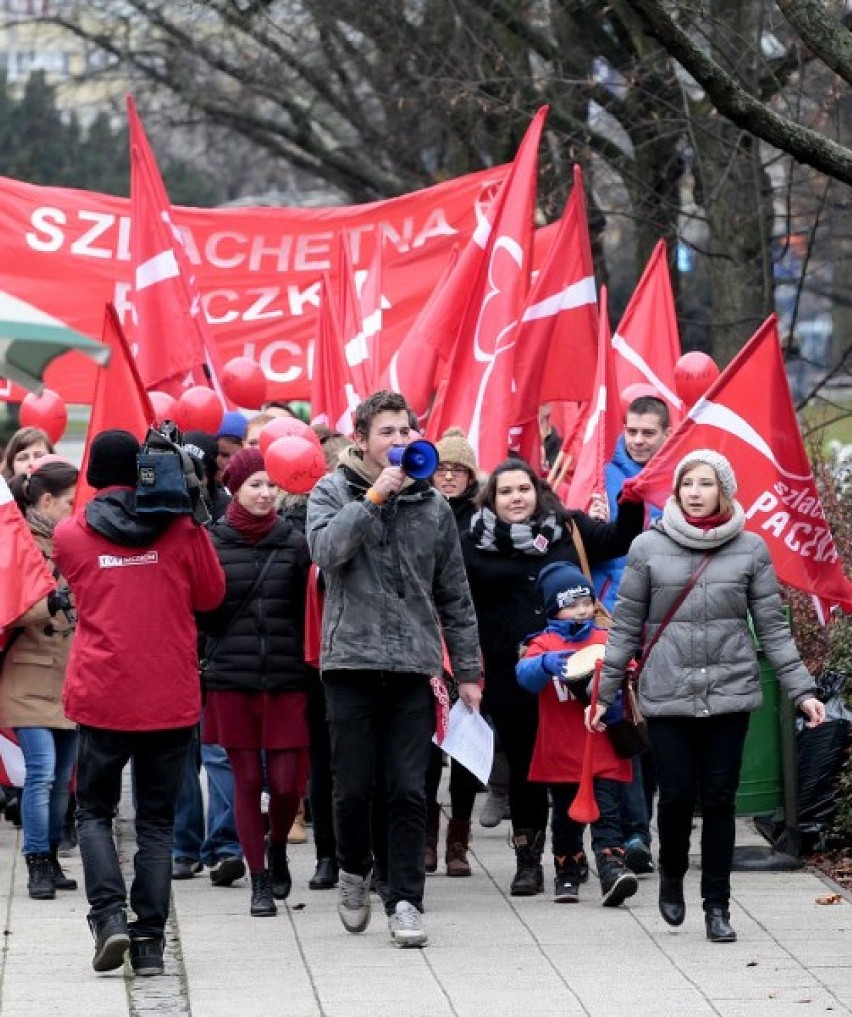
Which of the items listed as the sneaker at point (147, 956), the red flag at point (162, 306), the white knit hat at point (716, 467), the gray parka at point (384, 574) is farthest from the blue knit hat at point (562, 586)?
the red flag at point (162, 306)

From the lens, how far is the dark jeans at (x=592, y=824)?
838 centimetres

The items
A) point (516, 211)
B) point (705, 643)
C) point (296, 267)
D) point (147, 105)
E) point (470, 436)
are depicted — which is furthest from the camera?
point (147, 105)

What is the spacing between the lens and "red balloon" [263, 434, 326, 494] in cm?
817

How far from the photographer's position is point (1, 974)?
721 cm

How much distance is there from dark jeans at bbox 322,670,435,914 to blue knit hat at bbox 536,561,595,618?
79 centimetres

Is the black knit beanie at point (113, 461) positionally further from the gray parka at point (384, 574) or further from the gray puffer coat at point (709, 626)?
the gray puffer coat at point (709, 626)

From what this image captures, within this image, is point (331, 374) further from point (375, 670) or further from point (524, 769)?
point (375, 670)

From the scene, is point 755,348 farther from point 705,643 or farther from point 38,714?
point 38,714

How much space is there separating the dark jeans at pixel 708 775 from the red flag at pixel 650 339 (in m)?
4.15

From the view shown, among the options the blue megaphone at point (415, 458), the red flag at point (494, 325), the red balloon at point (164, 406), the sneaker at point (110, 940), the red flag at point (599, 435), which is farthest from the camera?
the red balloon at point (164, 406)

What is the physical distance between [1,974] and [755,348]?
12.1 feet

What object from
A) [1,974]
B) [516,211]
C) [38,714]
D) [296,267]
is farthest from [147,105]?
[1,974]

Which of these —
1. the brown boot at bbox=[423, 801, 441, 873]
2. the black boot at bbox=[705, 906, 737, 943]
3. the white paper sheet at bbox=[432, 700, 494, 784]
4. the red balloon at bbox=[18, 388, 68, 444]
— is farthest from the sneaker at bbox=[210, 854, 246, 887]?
the red balloon at bbox=[18, 388, 68, 444]

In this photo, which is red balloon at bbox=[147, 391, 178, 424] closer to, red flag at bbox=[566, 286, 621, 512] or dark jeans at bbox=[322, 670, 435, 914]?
red flag at bbox=[566, 286, 621, 512]
